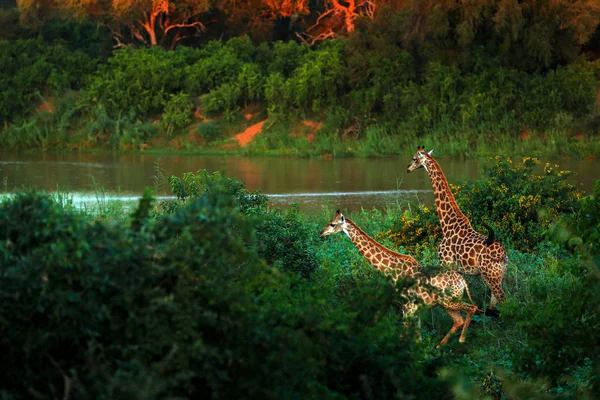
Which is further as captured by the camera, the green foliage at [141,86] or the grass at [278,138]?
the green foliage at [141,86]

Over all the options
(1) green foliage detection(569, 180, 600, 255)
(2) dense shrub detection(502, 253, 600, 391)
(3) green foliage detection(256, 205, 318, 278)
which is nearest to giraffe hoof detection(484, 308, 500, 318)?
(3) green foliage detection(256, 205, 318, 278)

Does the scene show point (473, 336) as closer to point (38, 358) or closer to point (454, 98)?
point (38, 358)

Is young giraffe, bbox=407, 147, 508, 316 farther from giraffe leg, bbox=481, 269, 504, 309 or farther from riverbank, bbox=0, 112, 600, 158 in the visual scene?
riverbank, bbox=0, 112, 600, 158

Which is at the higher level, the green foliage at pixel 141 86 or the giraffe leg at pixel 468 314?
the giraffe leg at pixel 468 314

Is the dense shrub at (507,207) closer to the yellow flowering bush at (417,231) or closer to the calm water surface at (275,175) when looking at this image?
the yellow flowering bush at (417,231)

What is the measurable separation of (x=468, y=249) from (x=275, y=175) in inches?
502

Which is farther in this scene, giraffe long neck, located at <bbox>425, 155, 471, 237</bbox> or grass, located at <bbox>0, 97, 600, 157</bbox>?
grass, located at <bbox>0, 97, 600, 157</bbox>

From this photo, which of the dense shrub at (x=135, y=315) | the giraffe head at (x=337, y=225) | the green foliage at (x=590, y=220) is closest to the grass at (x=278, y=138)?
the giraffe head at (x=337, y=225)

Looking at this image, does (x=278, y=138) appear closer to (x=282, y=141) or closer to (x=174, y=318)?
(x=282, y=141)

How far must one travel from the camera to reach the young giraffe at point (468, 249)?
8055 millimetres

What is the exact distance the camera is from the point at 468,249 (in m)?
8.32

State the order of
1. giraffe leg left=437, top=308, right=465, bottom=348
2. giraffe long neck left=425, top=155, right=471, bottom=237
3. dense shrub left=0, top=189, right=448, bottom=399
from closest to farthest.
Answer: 1. dense shrub left=0, top=189, right=448, bottom=399
2. giraffe leg left=437, top=308, right=465, bottom=348
3. giraffe long neck left=425, top=155, right=471, bottom=237

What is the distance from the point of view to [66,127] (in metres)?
28.6

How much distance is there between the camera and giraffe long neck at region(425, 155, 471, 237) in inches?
343
